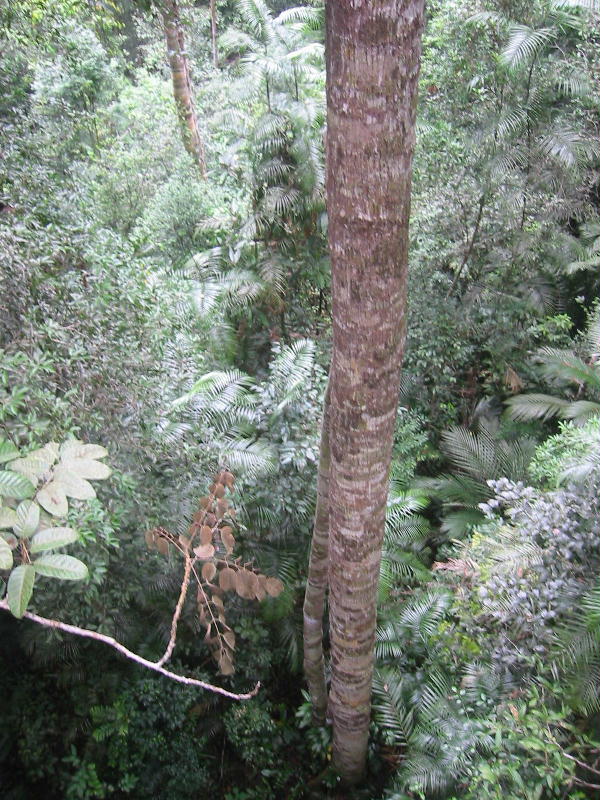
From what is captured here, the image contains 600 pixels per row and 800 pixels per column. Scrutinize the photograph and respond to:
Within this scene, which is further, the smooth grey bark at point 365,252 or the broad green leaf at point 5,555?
the broad green leaf at point 5,555

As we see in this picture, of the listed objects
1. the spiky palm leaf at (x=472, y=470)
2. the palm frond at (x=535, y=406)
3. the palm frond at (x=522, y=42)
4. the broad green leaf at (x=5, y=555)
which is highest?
the palm frond at (x=522, y=42)

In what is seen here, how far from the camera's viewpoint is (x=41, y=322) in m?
3.11

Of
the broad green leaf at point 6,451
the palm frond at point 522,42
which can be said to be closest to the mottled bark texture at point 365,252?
the broad green leaf at point 6,451

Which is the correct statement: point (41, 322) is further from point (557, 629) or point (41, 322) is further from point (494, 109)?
point (494, 109)

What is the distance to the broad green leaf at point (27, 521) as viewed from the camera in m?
1.60

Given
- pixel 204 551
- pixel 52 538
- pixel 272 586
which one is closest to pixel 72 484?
pixel 52 538

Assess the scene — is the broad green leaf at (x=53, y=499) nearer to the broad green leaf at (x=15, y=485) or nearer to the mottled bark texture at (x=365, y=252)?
the broad green leaf at (x=15, y=485)

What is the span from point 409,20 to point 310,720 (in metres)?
4.25

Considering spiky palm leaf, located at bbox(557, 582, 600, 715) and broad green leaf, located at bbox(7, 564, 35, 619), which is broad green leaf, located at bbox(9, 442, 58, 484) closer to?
broad green leaf, located at bbox(7, 564, 35, 619)

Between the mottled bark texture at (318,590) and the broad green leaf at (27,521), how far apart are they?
47.9 inches

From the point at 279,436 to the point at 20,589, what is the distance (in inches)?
107

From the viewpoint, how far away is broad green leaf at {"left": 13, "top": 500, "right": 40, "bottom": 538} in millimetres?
1603

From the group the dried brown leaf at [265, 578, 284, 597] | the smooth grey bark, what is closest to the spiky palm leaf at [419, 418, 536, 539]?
the smooth grey bark

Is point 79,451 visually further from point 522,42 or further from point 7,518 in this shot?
point 522,42
